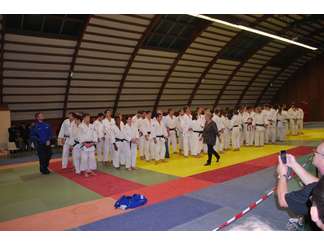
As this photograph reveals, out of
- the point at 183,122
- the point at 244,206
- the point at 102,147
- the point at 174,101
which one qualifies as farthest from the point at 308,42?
the point at 244,206

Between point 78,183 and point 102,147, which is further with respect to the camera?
point 102,147

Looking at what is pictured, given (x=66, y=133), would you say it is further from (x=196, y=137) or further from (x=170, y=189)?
(x=196, y=137)

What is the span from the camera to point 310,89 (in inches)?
1048

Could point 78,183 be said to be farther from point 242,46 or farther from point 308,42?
point 308,42

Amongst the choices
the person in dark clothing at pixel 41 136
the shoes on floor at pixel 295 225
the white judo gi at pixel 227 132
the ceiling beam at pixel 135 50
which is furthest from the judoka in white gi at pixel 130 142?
the ceiling beam at pixel 135 50

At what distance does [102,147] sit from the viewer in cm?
1051

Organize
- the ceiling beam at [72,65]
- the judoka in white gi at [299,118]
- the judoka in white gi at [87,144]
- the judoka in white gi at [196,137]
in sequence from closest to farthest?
the judoka in white gi at [87,144], the judoka in white gi at [196,137], the ceiling beam at [72,65], the judoka in white gi at [299,118]

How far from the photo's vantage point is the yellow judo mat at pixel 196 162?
28.6ft

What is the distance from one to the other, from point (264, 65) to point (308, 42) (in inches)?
145

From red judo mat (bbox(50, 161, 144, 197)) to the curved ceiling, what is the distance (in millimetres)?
6645

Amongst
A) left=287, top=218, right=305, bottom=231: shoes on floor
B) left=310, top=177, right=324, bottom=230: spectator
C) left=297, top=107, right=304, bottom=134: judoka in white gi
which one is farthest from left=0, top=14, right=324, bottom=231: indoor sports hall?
left=310, top=177, right=324, bottom=230: spectator

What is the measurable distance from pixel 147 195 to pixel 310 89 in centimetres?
2480

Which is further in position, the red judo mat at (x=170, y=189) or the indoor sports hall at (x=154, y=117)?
the red judo mat at (x=170, y=189)

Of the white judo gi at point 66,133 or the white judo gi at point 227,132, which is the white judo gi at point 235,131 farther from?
the white judo gi at point 66,133
